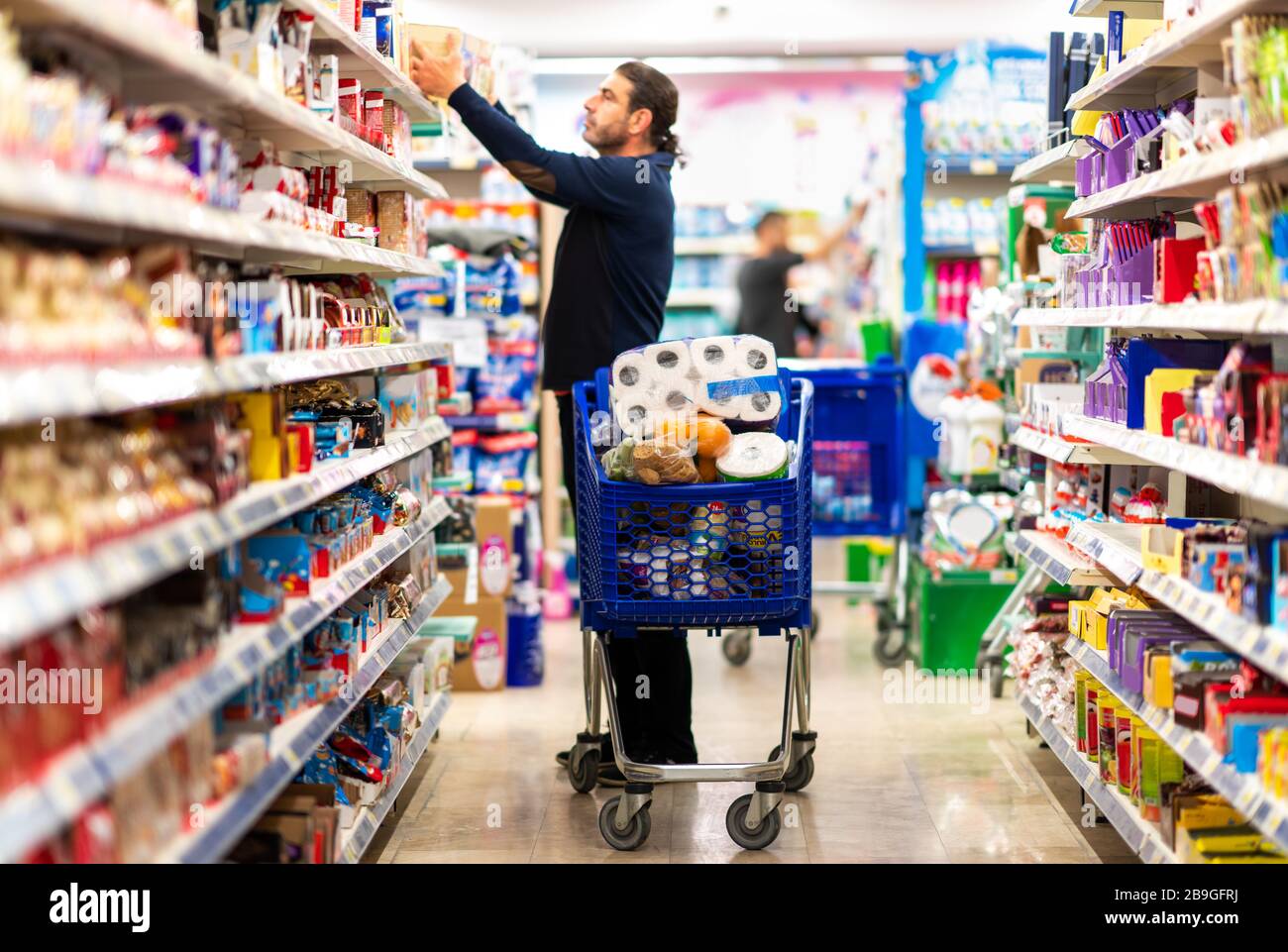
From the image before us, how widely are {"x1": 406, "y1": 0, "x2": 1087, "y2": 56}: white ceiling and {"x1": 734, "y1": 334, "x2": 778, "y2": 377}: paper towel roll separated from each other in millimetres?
4965

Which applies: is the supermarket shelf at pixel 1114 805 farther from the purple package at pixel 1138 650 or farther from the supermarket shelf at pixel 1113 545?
the supermarket shelf at pixel 1113 545

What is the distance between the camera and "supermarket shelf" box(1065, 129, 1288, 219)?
253cm

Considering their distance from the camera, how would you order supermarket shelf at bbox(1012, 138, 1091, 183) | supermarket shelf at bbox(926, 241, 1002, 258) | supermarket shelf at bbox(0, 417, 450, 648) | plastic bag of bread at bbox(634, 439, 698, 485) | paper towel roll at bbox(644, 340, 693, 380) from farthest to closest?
supermarket shelf at bbox(926, 241, 1002, 258), supermarket shelf at bbox(1012, 138, 1091, 183), paper towel roll at bbox(644, 340, 693, 380), plastic bag of bread at bbox(634, 439, 698, 485), supermarket shelf at bbox(0, 417, 450, 648)

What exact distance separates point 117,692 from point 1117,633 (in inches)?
93.4

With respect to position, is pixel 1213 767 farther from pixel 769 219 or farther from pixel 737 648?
pixel 769 219

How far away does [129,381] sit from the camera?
6.79 ft

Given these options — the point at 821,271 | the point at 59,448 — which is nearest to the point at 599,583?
the point at 59,448

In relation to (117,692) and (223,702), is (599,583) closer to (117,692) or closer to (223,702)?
(223,702)

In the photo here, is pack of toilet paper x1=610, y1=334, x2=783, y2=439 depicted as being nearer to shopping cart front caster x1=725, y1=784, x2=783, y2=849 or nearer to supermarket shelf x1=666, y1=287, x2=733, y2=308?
shopping cart front caster x1=725, y1=784, x2=783, y2=849

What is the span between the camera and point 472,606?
5.69 m

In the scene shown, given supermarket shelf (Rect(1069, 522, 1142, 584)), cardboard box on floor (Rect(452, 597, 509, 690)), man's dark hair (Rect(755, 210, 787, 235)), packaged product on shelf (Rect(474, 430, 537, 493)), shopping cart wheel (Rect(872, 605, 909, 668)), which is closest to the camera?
supermarket shelf (Rect(1069, 522, 1142, 584))

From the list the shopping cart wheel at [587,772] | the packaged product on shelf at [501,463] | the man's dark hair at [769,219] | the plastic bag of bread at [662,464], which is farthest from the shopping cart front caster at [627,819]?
the man's dark hair at [769,219]

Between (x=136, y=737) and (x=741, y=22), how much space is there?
23.7 feet

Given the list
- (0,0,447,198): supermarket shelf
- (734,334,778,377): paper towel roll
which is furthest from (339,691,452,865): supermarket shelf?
(0,0,447,198): supermarket shelf
